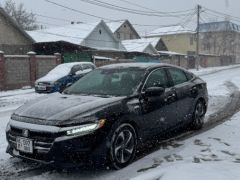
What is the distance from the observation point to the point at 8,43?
31047 mm

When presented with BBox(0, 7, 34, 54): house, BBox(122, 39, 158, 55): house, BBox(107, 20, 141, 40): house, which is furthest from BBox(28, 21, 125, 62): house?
BBox(107, 20, 141, 40): house

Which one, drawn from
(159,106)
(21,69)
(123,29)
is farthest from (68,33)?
(159,106)

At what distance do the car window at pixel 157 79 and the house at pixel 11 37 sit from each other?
25.1 m

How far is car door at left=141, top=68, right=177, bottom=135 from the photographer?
6328 millimetres

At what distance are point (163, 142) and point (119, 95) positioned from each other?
1.56 m

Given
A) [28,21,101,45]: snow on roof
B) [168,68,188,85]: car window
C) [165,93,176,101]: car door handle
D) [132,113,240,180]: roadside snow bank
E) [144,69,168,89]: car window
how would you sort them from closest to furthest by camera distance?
[132,113,240,180]: roadside snow bank → [144,69,168,89]: car window → [165,93,176,101]: car door handle → [168,68,188,85]: car window → [28,21,101,45]: snow on roof

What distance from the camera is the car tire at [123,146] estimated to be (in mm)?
5496

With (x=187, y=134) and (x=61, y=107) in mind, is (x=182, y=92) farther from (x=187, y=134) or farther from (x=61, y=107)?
(x=61, y=107)

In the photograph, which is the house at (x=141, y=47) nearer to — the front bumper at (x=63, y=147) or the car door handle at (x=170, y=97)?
the car door handle at (x=170, y=97)

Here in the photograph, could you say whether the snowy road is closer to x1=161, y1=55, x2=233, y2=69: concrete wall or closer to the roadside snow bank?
the roadside snow bank

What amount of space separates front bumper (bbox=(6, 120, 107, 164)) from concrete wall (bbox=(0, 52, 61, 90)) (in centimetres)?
1758

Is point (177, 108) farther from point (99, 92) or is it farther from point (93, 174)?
point (93, 174)

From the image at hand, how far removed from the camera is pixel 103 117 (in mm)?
5383

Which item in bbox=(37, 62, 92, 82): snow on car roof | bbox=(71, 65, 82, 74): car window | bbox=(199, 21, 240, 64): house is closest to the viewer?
bbox=(37, 62, 92, 82): snow on car roof
